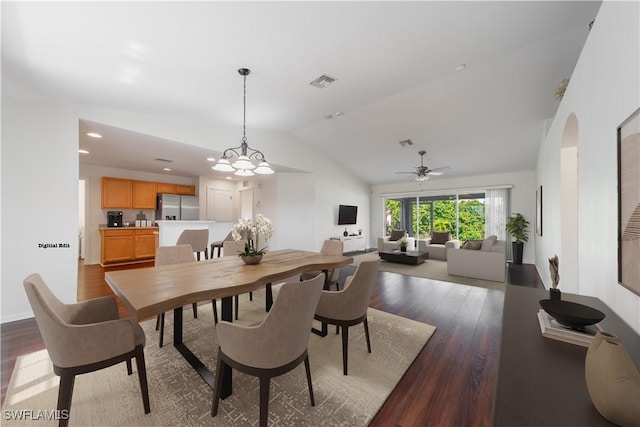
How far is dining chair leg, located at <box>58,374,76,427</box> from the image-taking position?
133cm

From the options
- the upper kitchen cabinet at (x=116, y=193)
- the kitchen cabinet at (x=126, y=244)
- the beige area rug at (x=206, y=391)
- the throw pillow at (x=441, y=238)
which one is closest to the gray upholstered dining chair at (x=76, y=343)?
the beige area rug at (x=206, y=391)

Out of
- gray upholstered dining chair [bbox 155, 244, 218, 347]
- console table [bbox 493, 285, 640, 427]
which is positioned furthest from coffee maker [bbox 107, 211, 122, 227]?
console table [bbox 493, 285, 640, 427]

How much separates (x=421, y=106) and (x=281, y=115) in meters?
2.58

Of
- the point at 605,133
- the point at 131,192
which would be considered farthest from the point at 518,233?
the point at 131,192

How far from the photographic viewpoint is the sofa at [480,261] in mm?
4648

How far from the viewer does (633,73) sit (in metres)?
1.17

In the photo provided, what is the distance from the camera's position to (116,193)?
6.25 metres

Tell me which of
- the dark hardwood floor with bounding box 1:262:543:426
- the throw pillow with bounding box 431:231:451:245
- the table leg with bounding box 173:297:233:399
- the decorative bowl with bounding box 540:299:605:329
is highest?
the decorative bowl with bounding box 540:299:605:329

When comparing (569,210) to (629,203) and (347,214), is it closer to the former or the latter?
(629,203)

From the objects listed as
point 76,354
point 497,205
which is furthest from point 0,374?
point 497,205

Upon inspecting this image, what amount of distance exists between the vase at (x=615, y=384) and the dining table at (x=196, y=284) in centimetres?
171

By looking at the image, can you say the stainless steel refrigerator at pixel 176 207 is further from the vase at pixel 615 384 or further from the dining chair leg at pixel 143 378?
the vase at pixel 615 384

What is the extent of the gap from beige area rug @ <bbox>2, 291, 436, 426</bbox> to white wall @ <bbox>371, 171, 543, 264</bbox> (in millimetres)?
5663

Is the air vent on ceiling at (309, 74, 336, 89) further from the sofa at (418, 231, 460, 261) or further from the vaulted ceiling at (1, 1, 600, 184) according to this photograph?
the sofa at (418, 231, 460, 261)
